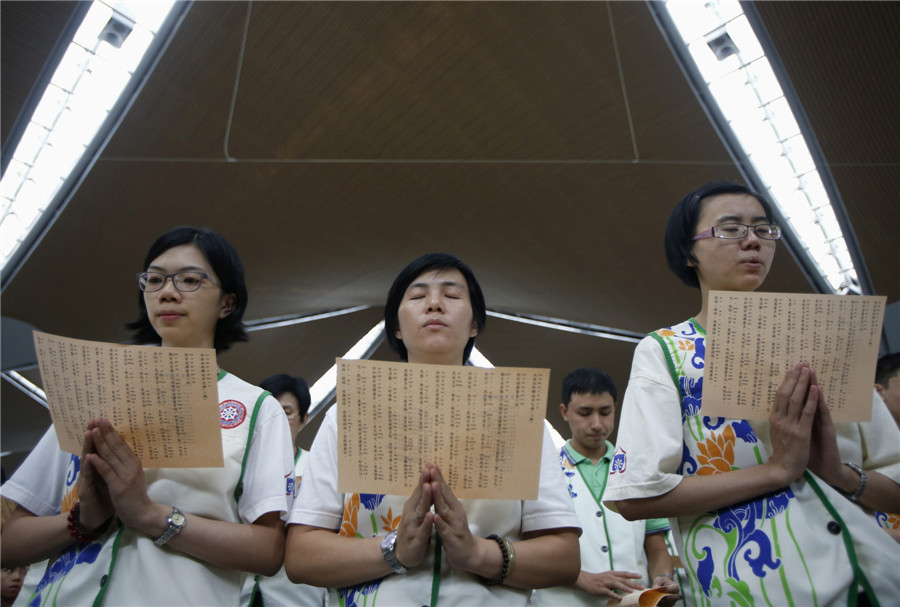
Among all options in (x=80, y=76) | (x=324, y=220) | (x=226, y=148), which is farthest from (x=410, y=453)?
(x=324, y=220)

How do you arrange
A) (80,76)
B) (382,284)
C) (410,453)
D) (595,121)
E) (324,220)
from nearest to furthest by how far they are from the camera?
(410,453) → (80,76) → (595,121) → (324,220) → (382,284)

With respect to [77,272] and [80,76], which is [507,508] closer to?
[80,76]

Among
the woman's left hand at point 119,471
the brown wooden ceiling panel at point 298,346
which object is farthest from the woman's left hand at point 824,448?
the brown wooden ceiling panel at point 298,346

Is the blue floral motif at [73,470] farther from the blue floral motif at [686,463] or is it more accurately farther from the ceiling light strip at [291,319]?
the ceiling light strip at [291,319]

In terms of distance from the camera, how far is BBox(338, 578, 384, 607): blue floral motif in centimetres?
140

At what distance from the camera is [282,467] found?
5.26 feet

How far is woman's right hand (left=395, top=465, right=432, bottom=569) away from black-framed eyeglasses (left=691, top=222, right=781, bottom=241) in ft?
3.00

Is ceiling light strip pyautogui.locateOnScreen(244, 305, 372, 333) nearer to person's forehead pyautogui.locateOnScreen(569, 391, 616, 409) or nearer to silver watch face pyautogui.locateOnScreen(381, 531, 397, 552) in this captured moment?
person's forehead pyautogui.locateOnScreen(569, 391, 616, 409)

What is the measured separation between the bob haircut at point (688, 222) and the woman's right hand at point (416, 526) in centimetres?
90

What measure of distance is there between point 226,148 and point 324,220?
1603 mm

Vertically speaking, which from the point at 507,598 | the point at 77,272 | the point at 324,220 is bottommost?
the point at 507,598

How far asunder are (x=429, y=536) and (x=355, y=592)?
0.77ft

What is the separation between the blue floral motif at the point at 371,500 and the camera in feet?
4.97

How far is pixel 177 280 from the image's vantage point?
174 centimetres
